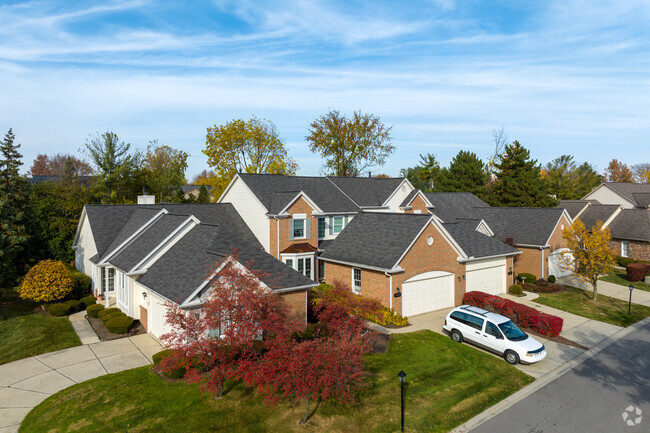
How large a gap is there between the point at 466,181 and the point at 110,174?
50455mm

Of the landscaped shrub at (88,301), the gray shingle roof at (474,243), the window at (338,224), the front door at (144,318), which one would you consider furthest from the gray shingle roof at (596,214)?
the landscaped shrub at (88,301)

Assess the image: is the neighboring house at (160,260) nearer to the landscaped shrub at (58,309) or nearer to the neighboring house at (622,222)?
the landscaped shrub at (58,309)

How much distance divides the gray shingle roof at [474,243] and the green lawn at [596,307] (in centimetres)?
429

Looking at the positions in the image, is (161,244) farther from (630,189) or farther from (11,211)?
(630,189)

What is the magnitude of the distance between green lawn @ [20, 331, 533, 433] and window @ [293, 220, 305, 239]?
48.9 feet

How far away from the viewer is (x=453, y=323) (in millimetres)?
19719

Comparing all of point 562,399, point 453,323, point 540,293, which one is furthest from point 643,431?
point 540,293

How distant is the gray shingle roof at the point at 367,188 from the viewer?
3769 centimetres

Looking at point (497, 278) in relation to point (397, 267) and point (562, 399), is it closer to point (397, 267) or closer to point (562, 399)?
point (397, 267)

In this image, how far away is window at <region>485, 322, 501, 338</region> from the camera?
58.5 feet

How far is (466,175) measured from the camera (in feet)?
208

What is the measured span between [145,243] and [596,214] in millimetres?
47285

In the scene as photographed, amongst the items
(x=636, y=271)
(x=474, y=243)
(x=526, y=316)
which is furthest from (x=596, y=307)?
(x=636, y=271)

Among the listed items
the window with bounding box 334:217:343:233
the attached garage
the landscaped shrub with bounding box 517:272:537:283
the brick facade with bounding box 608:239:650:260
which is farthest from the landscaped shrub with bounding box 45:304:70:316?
the brick facade with bounding box 608:239:650:260
